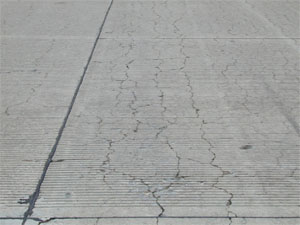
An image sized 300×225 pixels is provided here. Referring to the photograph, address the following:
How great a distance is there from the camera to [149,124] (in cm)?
575

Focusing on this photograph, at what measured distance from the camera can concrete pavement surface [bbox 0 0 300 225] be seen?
4.19 meters

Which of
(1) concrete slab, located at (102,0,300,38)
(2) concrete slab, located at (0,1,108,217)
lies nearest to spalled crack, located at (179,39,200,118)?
(1) concrete slab, located at (102,0,300,38)

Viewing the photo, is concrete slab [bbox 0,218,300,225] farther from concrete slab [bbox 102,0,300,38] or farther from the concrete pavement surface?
concrete slab [bbox 102,0,300,38]

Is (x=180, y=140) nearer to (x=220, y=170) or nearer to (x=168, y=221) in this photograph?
(x=220, y=170)

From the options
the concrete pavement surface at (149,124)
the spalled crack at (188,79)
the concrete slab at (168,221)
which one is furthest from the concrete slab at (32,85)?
the spalled crack at (188,79)

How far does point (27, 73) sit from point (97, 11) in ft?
16.3

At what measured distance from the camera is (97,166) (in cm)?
479

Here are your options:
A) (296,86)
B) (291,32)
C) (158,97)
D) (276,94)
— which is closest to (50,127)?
(158,97)

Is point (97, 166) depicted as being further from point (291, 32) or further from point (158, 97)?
point (291, 32)

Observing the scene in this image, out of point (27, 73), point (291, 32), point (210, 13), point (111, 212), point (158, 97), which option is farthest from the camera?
point (210, 13)

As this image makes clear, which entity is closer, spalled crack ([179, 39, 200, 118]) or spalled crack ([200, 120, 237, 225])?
spalled crack ([200, 120, 237, 225])

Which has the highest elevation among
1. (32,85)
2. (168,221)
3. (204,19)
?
(168,221)

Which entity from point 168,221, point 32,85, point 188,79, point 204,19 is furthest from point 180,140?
point 204,19

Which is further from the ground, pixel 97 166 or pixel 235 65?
pixel 97 166
